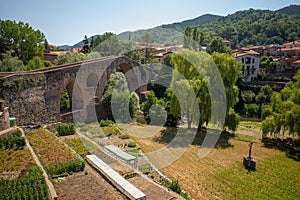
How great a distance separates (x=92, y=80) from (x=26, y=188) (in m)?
17.1

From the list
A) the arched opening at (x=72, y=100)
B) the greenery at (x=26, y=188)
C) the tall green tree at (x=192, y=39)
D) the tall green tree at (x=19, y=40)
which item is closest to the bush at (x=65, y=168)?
the greenery at (x=26, y=188)

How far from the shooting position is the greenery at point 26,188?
26.9ft

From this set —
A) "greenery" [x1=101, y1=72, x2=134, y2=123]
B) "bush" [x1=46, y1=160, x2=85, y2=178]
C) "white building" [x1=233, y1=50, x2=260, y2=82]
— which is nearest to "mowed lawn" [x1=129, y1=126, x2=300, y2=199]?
"bush" [x1=46, y1=160, x2=85, y2=178]

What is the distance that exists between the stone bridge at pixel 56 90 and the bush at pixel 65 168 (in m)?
7.96

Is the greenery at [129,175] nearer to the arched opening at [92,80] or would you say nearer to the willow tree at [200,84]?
the willow tree at [200,84]

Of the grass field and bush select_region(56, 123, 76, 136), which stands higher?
bush select_region(56, 123, 76, 136)

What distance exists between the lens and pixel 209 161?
14.6 meters

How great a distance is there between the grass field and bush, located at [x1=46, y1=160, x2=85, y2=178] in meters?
0.65

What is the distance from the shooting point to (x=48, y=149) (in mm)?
13273

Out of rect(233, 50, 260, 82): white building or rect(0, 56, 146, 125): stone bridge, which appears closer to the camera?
rect(0, 56, 146, 125): stone bridge

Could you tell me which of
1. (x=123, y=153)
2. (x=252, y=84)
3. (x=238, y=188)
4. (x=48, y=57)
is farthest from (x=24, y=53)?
(x=252, y=84)

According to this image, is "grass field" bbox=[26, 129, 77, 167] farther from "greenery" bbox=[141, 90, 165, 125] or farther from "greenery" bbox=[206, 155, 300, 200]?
"greenery" bbox=[141, 90, 165, 125]

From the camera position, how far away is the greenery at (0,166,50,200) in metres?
8.21

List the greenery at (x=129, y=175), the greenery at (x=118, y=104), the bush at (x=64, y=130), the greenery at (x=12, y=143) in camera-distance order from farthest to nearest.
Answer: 1. the greenery at (x=118, y=104)
2. the bush at (x=64, y=130)
3. the greenery at (x=12, y=143)
4. the greenery at (x=129, y=175)
